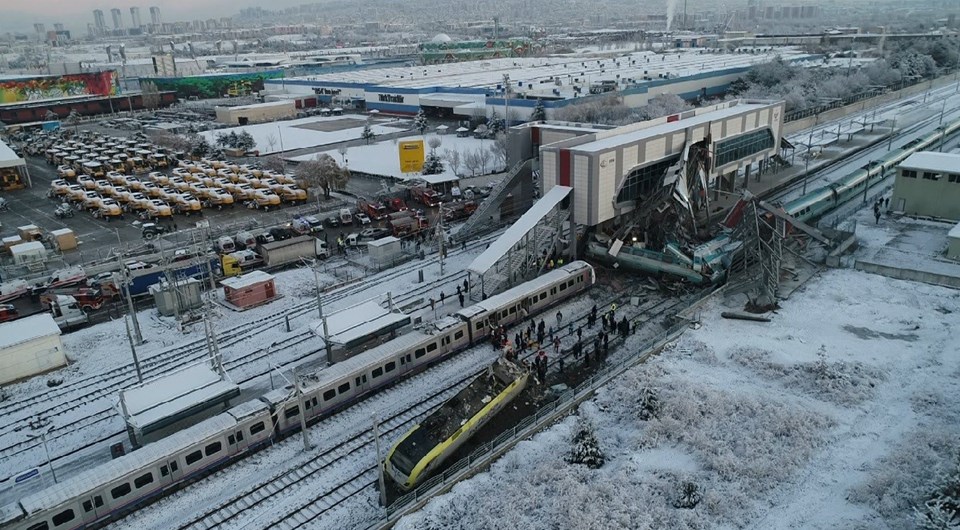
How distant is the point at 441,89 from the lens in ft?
264

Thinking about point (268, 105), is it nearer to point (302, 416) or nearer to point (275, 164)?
point (275, 164)

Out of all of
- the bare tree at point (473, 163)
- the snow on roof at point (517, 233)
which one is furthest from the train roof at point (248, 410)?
the bare tree at point (473, 163)

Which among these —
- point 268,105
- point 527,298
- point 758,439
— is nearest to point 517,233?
point 527,298

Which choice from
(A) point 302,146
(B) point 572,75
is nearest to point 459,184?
(A) point 302,146

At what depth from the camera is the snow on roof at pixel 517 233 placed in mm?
24938

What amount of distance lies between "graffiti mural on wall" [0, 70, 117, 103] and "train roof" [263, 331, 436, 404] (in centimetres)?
8969

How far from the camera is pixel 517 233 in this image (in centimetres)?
2581

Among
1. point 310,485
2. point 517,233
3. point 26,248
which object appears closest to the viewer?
point 310,485

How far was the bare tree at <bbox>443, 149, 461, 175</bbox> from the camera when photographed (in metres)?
47.7

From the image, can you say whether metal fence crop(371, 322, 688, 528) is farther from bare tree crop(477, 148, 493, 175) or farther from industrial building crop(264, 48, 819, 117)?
industrial building crop(264, 48, 819, 117)

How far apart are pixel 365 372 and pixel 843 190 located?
97.0ft

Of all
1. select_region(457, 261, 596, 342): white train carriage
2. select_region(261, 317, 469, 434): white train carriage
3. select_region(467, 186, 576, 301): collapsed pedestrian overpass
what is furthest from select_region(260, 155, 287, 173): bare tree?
select_region(261, 317, 469, 434): white train carriage

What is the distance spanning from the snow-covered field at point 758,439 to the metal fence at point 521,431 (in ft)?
0.95

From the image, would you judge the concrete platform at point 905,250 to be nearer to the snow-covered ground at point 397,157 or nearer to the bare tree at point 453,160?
the snow-covered ground at point 397,157
